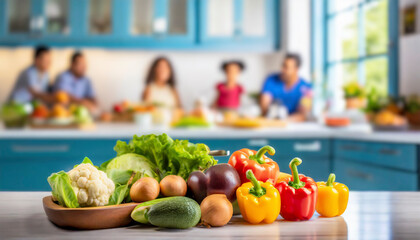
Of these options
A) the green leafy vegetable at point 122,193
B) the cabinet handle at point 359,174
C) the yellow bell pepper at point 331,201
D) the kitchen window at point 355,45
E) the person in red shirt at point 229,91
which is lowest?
the cabinet handle at point 359,174

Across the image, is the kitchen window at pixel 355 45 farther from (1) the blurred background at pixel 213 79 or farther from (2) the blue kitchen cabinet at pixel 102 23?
(2) the blue kitchen cabinet at pixel 102 23

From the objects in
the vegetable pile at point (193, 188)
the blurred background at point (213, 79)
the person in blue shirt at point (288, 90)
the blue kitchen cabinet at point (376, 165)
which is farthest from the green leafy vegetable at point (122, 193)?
the person in blue shirt at point (288, 90)

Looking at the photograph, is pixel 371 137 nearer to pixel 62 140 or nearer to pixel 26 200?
pixel 62 140

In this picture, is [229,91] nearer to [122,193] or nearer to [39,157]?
[39,157]

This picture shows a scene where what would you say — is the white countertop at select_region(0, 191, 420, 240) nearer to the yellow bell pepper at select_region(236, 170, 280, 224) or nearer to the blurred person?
the yellow bell pepper at select_region(236, 170, 280, 224)

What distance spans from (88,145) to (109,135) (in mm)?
170

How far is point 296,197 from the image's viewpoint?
1042mm

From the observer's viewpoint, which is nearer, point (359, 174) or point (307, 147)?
point (359, 174)

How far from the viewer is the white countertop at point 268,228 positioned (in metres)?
0.94

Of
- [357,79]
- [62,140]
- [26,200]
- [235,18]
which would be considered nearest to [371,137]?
[357,79]

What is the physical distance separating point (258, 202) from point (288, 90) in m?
4.24

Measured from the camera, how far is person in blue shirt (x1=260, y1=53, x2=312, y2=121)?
5062 millimetres

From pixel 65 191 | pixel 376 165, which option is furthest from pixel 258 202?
pixel 376 165

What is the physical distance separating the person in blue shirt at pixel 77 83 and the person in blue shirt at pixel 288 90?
1.96 metres
